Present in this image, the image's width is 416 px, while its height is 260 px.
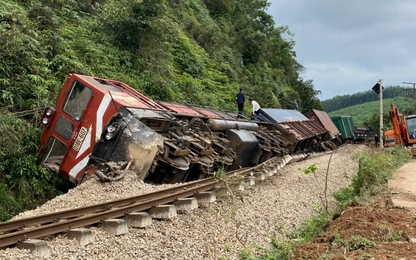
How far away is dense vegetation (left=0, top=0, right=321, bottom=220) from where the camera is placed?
866 centimetres

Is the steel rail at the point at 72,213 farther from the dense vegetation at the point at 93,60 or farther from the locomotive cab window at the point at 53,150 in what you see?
the locomotive cab window at the point at 53,150

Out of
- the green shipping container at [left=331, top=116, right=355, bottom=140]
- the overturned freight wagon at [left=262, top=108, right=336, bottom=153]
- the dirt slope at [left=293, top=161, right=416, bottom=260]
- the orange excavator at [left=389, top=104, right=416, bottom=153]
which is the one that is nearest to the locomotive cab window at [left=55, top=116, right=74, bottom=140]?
the dirt slope at [left=293, top=161, right=416, bottom=260]

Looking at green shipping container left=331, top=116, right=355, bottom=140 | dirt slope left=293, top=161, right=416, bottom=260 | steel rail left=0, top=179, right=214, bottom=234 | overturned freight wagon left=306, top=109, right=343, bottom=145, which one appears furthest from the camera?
green shipping container left=331, top=116, right=355, bottom=140

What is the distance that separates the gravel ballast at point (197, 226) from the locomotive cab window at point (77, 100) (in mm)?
1848

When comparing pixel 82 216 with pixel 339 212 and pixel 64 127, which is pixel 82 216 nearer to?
pixel 64 127

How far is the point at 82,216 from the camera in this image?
5.89 m

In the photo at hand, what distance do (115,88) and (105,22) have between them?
8037mm

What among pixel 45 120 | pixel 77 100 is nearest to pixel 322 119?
pixel 77 100

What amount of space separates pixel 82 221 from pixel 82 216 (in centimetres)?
39

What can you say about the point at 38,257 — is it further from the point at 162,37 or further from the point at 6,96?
the point at 162,37

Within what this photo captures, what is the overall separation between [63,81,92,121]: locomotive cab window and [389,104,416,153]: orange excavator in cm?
1902

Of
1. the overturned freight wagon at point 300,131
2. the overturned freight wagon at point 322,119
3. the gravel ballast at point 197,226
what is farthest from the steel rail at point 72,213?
the overturned freight wagon at point 322,119

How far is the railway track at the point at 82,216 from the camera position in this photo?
16.0ft

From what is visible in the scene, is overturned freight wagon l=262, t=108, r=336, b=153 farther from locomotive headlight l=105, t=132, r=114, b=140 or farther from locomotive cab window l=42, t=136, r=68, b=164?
locomotive headlight l=105, t=132, r=114, b=140
